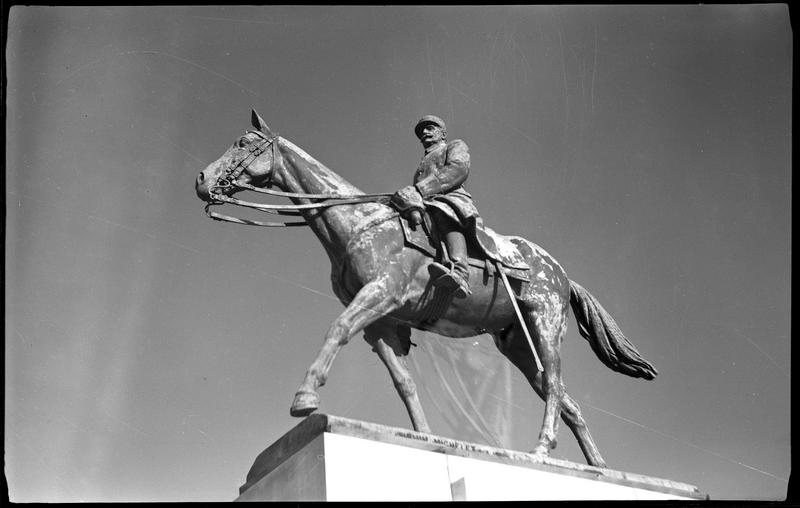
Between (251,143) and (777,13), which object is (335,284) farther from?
(777,13)

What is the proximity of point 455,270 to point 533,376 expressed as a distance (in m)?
1.61

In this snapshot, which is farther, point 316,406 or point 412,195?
point 412,195

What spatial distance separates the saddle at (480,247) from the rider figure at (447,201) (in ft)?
0.29

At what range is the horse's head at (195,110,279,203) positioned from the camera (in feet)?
40.6

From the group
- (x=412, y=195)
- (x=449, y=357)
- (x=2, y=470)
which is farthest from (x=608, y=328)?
(x=2, y=470)

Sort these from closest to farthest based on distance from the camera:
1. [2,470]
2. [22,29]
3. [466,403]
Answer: [2,470]
[22,29]
[466,403]

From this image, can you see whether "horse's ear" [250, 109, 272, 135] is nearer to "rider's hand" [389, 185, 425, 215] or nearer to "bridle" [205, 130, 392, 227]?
"bridle" [205, 130, 392, 227]

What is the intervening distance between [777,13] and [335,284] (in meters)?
5.06

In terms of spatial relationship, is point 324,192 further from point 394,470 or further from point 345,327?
point 394,470

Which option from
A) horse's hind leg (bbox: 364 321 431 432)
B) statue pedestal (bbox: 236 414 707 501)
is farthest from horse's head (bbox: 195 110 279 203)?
statue pedestal (bbox: 236 414 707 501)

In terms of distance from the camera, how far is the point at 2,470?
408 inches

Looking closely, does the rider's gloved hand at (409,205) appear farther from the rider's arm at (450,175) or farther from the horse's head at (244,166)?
the horse's head at (244,166)

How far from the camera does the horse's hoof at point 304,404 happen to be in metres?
10.9

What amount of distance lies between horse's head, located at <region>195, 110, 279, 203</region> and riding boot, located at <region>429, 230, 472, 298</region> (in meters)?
1.84
